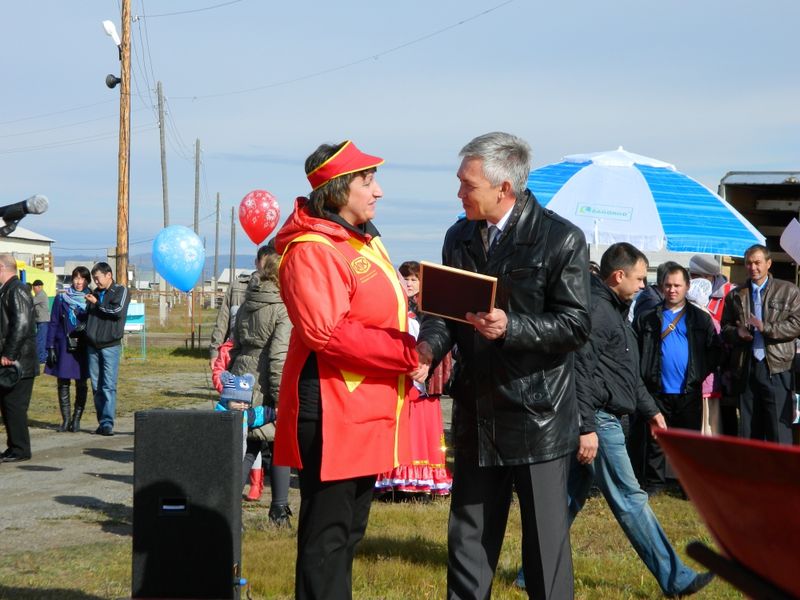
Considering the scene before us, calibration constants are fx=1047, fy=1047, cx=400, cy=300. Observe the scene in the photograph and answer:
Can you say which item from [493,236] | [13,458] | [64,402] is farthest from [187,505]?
[64,402]

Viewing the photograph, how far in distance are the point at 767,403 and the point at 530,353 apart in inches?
252

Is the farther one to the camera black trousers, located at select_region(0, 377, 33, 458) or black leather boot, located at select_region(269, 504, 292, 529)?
black trousers, located at select_region(0, 377, 33, 458)

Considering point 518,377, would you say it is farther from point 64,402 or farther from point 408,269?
point 64,402

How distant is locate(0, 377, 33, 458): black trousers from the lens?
35.6 feet

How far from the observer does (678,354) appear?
31.3 feet

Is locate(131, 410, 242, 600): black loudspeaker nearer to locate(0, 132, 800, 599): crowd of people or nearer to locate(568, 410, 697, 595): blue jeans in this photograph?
locate(0, 132, 800, 599): crowd of people

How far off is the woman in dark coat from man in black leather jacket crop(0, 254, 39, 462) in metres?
2.36

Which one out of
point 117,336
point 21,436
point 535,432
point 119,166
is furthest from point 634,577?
point 119,166

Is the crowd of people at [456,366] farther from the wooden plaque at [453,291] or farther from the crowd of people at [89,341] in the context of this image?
the crowd of people at [89,341]

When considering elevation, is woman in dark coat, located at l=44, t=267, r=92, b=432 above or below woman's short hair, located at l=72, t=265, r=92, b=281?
below

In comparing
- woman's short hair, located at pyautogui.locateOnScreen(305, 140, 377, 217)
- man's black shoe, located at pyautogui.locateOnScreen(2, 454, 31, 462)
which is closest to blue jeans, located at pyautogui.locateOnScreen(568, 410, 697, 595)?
woman's short hair, located at pyautogui.locateOnScreen(305, 140, 377, 217)

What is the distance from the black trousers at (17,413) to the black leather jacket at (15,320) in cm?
21

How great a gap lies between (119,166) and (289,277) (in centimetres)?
2130

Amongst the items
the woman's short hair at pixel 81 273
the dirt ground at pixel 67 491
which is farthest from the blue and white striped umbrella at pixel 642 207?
the woman's short hair at pixel 81 273
